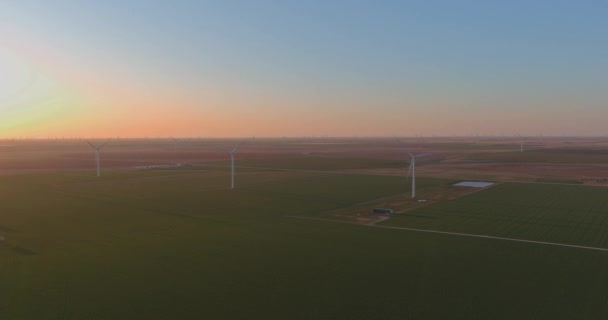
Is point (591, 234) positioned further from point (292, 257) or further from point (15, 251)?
point (15, 251)

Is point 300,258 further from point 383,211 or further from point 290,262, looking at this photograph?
point 383,211

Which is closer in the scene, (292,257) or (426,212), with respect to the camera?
(292,257)

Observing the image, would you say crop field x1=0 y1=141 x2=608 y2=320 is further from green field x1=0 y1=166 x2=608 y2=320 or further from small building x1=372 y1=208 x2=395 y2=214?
small building x1=372 y1=208 x2=395 y2=214

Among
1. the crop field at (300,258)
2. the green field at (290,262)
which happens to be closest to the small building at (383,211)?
the crop field at (300,258)

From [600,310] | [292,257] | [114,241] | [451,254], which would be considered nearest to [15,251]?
[114,241]

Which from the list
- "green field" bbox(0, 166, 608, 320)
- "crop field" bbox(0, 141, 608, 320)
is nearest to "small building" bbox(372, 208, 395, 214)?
"crop field" bbox(0, 141, 608, 320)

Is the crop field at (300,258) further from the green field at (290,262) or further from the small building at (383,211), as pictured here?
the small building at (383,211)


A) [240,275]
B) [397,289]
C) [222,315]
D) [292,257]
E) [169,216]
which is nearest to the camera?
[222,315]

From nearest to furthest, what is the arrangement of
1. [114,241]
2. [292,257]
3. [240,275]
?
1. [240,275]
2. [292,257]
3. [114,241]
